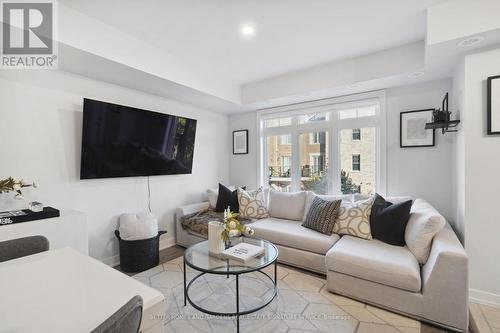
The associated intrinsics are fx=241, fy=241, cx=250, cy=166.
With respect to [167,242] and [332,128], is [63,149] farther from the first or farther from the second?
[332,128]

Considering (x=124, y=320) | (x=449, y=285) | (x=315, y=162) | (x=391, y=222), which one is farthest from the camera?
A: (x=315, y=162)

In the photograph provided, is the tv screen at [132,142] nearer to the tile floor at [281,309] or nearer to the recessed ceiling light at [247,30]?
the tile floor at [281,309]

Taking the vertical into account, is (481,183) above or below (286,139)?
below

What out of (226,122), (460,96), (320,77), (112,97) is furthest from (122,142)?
(460,96)

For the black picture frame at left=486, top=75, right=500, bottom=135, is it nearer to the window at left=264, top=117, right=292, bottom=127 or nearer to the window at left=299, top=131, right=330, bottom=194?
the window at left=299, top=131, right=330, bottom=194

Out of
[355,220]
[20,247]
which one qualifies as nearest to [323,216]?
[355,220]

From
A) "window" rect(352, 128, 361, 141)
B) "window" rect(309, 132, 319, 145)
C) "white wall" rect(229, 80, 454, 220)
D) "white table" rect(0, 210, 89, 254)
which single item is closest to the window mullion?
"window" rect(309, 132, 319, 145)

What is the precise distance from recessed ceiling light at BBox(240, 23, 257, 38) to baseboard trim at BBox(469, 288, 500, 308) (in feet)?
10.4

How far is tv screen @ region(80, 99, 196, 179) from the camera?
8.84 ft

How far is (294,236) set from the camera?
283 centimetres

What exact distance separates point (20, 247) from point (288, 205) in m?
2.87

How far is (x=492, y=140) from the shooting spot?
2.07 meters

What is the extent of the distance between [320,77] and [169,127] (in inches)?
88.2

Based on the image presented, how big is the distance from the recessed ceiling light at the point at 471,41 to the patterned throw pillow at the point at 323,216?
1.88m
